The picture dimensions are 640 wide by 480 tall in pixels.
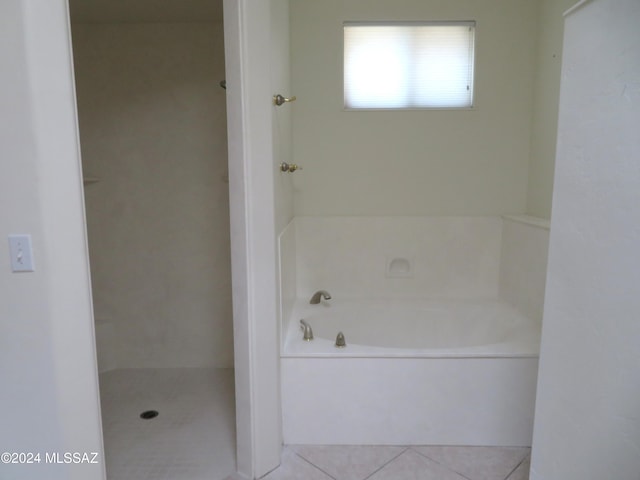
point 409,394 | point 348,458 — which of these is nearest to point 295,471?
point 348,458

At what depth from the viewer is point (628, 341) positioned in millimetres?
882

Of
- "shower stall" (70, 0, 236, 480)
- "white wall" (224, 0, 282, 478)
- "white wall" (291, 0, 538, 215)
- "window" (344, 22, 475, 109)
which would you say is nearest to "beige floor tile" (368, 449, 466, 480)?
"white wall" (224, 0, 282, 478)

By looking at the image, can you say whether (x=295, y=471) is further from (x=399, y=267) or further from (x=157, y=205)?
(x=157, y=205)

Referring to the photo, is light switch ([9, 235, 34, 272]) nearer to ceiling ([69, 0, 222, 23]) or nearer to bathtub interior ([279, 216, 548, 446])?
bathtub interior ([279, 216, 548, 446])

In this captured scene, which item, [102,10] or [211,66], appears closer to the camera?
[102,10]

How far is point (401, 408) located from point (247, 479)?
30.4 inches

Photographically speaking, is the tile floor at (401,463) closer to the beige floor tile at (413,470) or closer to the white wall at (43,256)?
the beige floor tile at (413,470)

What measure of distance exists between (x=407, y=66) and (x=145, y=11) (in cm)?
161

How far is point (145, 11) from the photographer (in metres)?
2.29

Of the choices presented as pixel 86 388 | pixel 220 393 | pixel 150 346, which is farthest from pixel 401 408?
pixel 150 346

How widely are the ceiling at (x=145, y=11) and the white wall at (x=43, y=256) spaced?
134 centimetres

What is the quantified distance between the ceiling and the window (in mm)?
881

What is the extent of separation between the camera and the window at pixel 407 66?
104 inches

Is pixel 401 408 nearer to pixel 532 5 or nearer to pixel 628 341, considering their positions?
pixel 628 341
